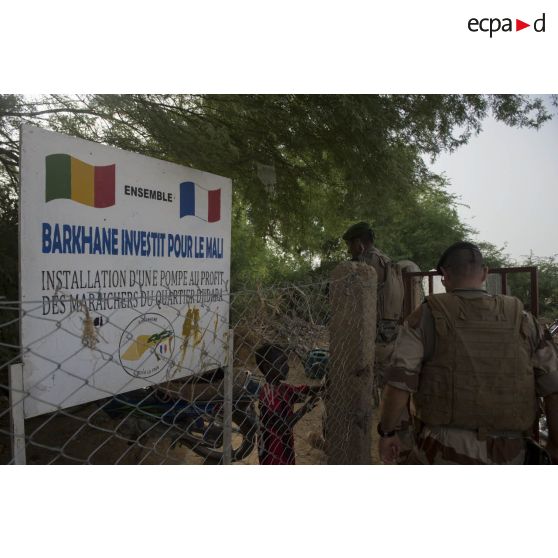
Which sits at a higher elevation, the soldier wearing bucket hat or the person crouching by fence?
the soldier wearing bucket hat

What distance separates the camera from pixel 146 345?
239 centimetres

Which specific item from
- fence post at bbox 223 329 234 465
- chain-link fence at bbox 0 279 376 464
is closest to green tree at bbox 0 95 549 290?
chain-link fence at bbox 0 279 376 464

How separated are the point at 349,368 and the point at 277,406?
63 cm

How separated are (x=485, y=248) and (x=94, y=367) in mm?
17498

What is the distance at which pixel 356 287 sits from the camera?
2.45 m

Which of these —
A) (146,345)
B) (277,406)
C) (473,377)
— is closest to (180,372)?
(146,345)

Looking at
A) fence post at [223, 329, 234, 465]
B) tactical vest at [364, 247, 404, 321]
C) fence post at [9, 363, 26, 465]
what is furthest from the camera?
tactical vest at [364, 247, 404, 321]

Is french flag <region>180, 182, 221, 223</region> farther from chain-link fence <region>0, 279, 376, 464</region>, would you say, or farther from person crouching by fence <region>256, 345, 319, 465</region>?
person crouching by fence <region>256, 345, 319, 465</region>

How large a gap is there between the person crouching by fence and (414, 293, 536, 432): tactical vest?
2.88ft

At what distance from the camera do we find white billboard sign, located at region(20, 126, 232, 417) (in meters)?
1.89

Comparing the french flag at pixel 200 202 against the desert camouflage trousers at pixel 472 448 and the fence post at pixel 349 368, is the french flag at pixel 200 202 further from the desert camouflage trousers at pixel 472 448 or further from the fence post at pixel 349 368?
the desert camouflage trousers at pixel 472 448

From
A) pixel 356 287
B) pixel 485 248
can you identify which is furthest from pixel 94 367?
pixel 485 248

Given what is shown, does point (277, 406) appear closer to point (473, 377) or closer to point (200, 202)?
Result: point (473, 377)

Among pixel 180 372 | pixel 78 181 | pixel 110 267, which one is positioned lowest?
pixel 180 372
